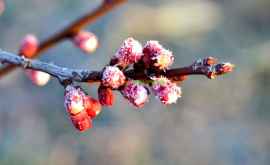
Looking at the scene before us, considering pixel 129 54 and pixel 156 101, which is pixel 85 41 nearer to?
pixel 129 54

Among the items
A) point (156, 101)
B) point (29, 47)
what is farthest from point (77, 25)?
point (156, 101)

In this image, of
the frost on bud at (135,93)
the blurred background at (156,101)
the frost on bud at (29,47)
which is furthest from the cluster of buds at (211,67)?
the blurred background at (156,101)

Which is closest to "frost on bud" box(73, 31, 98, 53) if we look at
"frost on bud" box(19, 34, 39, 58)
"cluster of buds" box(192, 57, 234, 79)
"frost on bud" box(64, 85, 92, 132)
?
"frost on bud" box(19, 34, 39, 58)

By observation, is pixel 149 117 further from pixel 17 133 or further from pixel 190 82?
pixel 17 133

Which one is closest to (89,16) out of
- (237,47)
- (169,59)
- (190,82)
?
(169,59)

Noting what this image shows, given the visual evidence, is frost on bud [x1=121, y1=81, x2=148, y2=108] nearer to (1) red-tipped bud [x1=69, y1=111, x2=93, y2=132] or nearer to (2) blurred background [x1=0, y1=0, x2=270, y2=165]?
(1) red-tipped bud [x1=69, y1=111, x2=93, y2=132]
